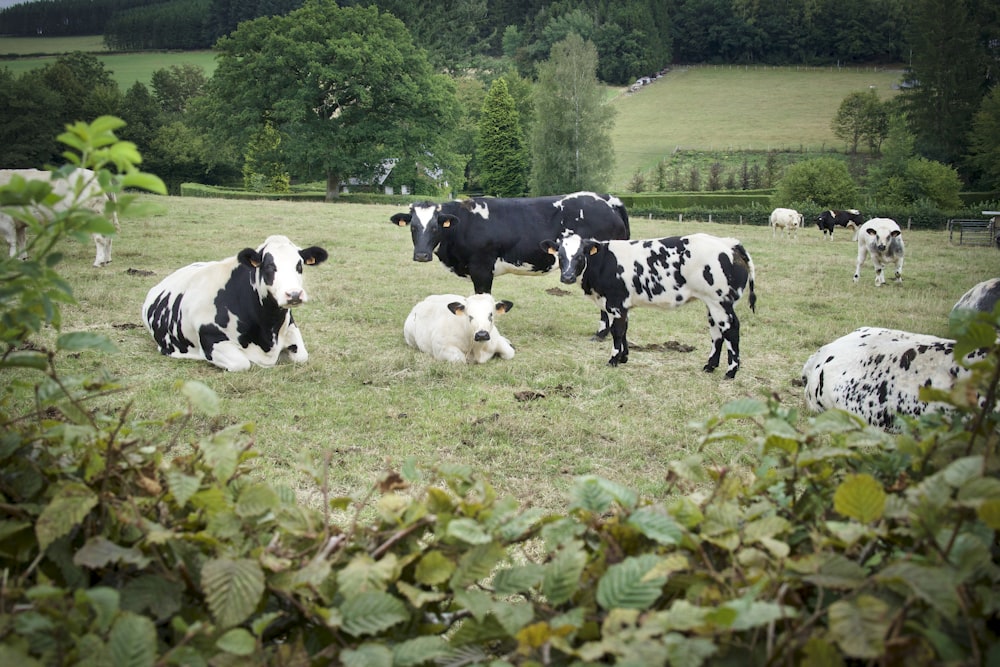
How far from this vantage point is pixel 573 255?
930 cm

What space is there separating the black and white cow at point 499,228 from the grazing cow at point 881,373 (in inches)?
199

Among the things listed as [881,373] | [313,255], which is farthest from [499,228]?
[881,373]

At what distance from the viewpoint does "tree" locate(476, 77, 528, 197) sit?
64125mm

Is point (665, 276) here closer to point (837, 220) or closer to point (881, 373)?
point (881, 373)

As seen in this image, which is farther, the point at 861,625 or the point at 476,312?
the point at 476,312

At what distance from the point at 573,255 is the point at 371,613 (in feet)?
26.5

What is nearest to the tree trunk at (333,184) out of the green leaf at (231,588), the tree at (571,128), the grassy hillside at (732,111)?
the tree at (571,128)

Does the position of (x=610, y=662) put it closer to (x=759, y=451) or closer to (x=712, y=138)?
(x=759, y=451)

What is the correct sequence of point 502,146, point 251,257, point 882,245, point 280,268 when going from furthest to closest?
point 502,146 < point 882,245 < point 251,257 < point 280,268

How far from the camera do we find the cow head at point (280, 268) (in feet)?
25.8

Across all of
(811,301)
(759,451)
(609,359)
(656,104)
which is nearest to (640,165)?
(656,104)

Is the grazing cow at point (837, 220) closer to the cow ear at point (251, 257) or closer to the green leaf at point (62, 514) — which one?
the cow ear at point (251, 257)

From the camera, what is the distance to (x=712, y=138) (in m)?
71.8

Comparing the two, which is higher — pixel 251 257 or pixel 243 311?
pixel 251 257
